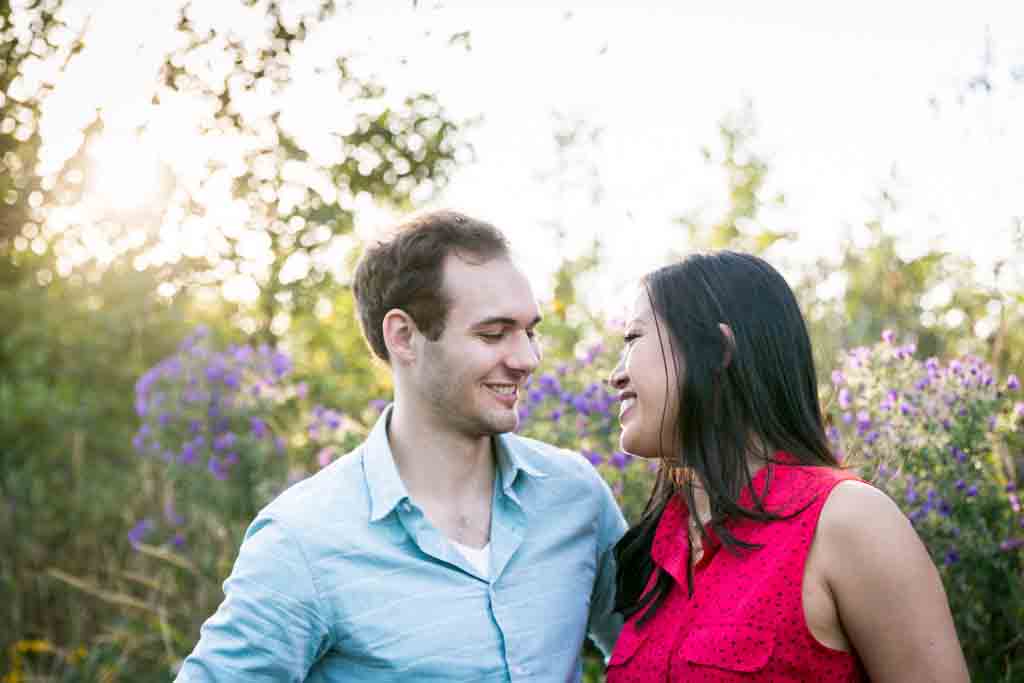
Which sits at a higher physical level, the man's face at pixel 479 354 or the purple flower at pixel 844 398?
the man's face at pixel 479 354

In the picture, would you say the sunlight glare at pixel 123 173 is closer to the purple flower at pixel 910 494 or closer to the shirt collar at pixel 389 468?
the shirt collar at pixel 389 468

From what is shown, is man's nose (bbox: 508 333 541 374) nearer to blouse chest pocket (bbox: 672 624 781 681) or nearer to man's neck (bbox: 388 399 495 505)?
man's neck (bbox: 388 399 495 505)

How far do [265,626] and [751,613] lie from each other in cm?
99

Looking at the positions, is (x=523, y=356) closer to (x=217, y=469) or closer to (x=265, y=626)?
(x=265, y=626)

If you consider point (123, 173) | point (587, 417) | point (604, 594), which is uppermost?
point (123, 173)

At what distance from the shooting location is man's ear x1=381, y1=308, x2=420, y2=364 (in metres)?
2.78

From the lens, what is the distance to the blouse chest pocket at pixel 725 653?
82.0 inches

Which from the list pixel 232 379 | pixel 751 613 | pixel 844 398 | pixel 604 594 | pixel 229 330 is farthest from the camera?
pixel 229 330

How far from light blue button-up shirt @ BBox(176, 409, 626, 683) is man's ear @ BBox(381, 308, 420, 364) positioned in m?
0.26

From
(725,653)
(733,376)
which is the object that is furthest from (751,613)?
(733,376)

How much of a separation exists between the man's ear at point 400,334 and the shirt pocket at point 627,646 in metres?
0.88

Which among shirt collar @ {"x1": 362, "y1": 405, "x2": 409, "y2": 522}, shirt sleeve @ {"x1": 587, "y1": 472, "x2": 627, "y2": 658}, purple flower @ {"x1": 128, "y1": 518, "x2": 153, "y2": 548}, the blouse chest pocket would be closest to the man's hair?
shirt collar @ {"x1": 362, "y1": 405, "x2": 409, "y2": 522}

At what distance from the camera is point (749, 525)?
7.50ft

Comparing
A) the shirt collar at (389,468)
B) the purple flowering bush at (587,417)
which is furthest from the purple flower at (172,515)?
the shirt collar at (389,468)
